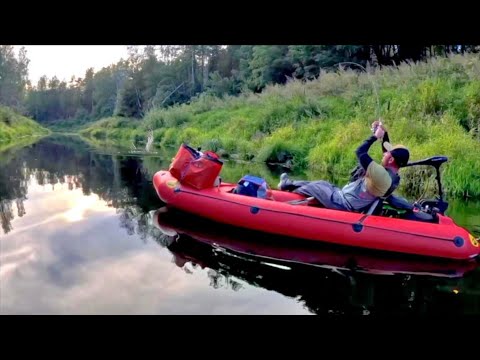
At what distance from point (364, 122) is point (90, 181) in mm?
6835

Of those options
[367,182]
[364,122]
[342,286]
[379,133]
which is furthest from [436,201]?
[364,122]

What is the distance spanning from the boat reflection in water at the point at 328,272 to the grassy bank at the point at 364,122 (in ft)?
12.0

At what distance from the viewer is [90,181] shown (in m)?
9.91

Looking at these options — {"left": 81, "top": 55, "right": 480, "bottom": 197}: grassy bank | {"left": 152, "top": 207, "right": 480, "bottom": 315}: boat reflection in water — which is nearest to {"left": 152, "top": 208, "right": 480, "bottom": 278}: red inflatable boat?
{"left": 152, "top": 207, "right": 480, "bottom": 315}: boat reflection in water

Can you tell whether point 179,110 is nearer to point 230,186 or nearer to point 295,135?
point 295,135

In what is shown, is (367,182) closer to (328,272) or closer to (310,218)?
(310,218)

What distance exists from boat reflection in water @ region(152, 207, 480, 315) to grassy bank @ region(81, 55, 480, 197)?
3652mm

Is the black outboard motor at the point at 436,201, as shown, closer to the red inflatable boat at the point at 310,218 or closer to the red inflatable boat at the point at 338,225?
the red inflatable boat at the point at 310,218

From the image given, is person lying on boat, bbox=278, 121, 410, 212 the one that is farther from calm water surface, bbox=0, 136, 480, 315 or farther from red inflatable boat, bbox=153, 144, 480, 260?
calm water surface, bbox=0, 136, 480, 315

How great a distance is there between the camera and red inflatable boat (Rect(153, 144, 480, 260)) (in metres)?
5.05
